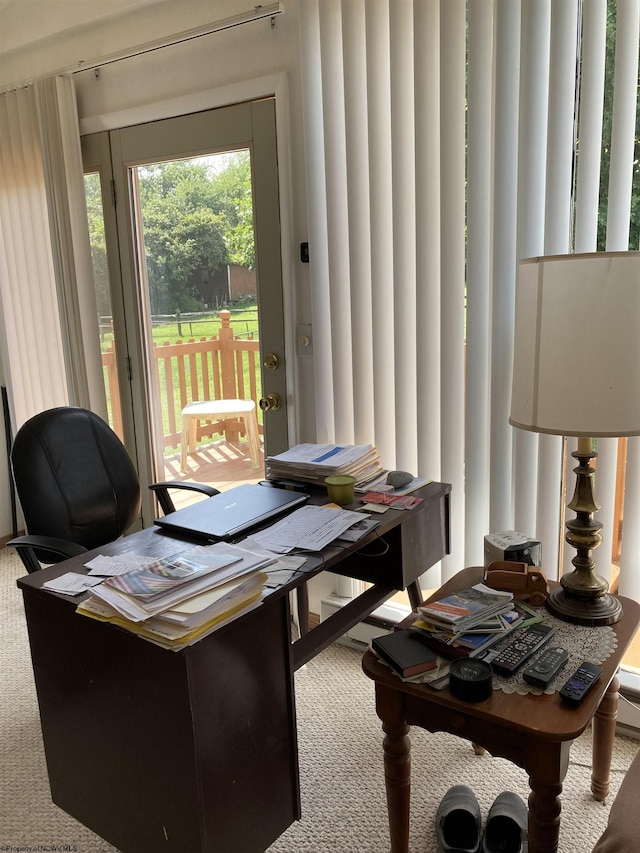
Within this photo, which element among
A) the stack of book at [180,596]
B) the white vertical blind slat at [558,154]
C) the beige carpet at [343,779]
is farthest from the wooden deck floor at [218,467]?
the stack of book at [180,596]

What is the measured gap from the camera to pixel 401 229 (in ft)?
7.29

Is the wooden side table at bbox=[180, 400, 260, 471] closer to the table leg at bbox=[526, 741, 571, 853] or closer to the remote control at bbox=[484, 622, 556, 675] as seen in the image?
the remote control at bbox=[484, 622, 556, 675]

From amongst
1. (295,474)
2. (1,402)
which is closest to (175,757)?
(295,474)

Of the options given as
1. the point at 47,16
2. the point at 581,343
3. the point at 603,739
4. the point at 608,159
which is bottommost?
the point at 603,739

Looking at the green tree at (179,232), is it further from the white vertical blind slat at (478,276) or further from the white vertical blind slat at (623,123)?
the white vertical blind slat at (623,123)

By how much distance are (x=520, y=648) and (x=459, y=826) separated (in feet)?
1.79

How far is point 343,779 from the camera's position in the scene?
6.35 feet

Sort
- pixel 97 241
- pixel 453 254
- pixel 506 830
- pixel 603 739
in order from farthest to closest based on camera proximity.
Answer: pixel 97 241
pixel 453 254
pixel 603 739
pixel 506 830

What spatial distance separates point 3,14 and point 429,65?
2.23m

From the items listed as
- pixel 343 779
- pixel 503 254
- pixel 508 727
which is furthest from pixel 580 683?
pixel 503 254

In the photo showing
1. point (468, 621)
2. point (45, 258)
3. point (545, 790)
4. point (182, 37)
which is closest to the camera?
point (545, 790)

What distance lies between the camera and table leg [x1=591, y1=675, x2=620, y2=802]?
1.69m

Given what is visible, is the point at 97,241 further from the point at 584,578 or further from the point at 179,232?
the point at 584,578

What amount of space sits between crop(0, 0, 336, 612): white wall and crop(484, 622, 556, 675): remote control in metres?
1.33
